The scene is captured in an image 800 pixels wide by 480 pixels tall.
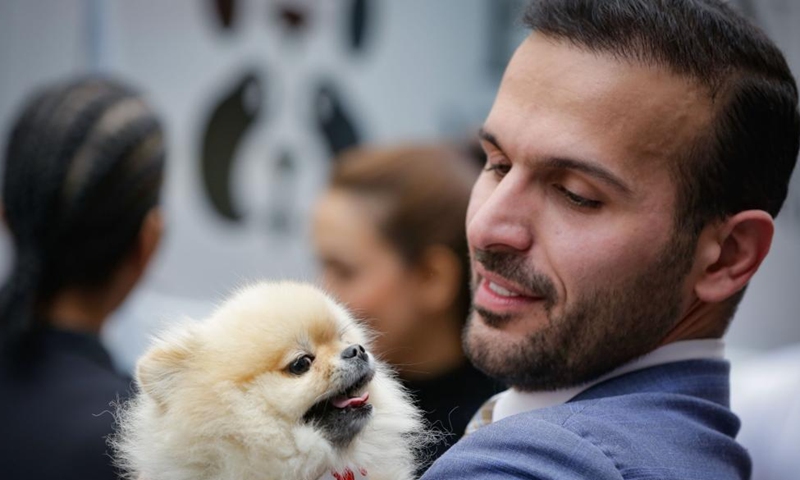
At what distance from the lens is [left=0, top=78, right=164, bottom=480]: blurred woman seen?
225 cm

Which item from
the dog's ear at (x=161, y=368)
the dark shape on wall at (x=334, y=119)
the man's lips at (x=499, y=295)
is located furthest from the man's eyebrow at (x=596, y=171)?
the dark shape on wall at (x=334, y=119)

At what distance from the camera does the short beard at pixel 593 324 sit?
166 cm

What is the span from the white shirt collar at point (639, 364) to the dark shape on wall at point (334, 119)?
388 centimetres

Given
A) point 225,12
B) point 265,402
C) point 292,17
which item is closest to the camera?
point 265,402

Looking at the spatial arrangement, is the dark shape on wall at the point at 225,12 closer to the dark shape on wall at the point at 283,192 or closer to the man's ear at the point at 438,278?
the dark shape on wall at the point at 283,192

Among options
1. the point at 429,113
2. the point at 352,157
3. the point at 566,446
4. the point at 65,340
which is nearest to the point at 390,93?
the point at 429,113

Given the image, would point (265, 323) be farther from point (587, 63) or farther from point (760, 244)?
point (760, 244)

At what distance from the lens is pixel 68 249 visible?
2389 millimetres

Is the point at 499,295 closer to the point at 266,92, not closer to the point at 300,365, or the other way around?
the point at 300,365

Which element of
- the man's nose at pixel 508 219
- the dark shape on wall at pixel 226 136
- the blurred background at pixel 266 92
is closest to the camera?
the man's nose at pixel 508 219

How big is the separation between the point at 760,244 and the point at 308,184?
13.4ft

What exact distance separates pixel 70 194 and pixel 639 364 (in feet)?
4.77

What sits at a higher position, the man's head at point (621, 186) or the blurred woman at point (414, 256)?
the man's head at point (621, 186)

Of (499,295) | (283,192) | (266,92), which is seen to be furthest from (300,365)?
(266,92)
